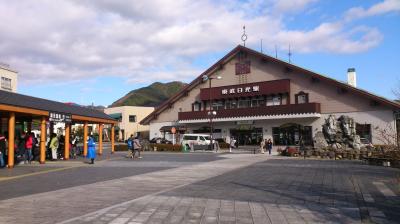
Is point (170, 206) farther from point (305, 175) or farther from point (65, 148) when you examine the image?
point (65, 148)

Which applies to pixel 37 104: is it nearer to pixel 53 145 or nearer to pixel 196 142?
pixel 53 145

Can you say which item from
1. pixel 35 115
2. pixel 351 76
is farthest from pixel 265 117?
pixel 35 115

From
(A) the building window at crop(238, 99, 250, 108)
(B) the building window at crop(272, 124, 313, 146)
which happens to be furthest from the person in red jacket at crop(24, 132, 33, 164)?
(A) the building window at crop(238, 99, 250, 108)

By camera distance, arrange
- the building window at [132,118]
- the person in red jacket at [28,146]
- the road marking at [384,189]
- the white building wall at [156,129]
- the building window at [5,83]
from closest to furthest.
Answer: the road marking at [384,189] → the person in red jacket at [28,146] → the building window at [5,83] → the white building wall at [156,129] → the building window at [132,118]

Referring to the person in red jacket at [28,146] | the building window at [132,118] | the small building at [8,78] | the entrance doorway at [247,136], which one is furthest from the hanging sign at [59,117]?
the building window at [132,118]

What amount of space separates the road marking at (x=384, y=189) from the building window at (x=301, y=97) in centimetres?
3385

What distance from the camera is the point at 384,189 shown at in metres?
12.1

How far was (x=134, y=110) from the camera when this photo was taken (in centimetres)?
8600

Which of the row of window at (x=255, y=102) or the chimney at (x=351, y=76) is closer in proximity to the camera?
the row of window at (x=255, y=102)

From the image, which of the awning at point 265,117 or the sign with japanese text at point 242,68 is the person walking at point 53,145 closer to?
the awning at point 265,117

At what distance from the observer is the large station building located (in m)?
41.9

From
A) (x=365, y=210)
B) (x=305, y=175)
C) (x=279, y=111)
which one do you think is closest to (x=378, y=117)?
(x=279, y=111)

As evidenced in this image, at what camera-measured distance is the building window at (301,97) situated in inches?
1836

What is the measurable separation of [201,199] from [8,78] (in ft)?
178
